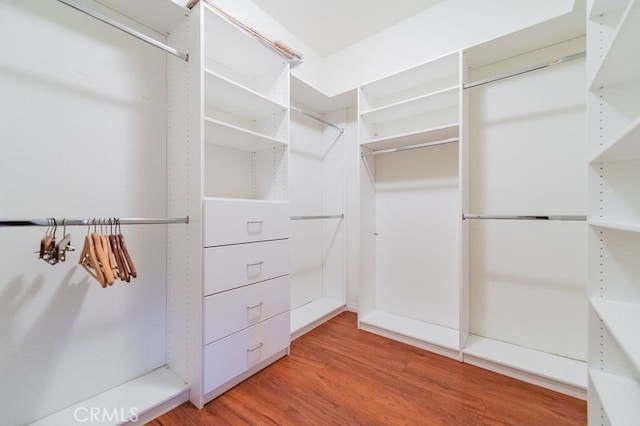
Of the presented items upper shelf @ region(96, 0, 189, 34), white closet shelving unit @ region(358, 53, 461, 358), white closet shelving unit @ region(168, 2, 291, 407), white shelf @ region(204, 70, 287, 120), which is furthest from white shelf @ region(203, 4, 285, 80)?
white closet shelving unit @ region(358, 53, 461, 358)

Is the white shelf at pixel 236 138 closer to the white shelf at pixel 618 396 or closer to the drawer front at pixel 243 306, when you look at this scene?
the drawer front at pixel 243 306

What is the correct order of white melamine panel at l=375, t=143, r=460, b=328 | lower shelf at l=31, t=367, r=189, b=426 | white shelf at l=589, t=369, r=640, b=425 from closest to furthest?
1. white shelf at l=589, t=369, r=640, b=425
2. lower shelf at l=31, t=367, r=189, b=426
3. white melamine panel at l=375, t=143, r=460, b=328

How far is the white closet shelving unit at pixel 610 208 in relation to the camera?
39.0 inches

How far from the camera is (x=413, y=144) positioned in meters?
2.13

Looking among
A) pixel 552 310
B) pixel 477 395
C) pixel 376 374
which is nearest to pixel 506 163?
pixel 552 310

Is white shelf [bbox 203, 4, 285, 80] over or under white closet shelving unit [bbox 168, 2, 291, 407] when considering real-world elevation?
over

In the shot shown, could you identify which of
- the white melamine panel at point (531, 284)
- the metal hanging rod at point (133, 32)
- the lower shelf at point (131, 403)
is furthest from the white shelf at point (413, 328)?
the metal hanging rod at point (133, 32)

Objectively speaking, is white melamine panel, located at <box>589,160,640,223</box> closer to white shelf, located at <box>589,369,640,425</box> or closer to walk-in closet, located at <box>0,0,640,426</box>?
walk-in closet, located at <box>0,0,640,426</box>

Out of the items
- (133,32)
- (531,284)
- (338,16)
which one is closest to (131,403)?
(133,32)

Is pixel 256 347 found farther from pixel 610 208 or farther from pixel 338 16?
pixel 338 16

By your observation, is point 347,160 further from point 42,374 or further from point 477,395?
point 42,374

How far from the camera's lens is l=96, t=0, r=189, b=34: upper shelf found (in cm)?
130

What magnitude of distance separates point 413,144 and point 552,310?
147cm

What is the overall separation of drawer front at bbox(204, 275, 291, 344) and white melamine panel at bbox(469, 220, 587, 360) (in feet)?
4.69
